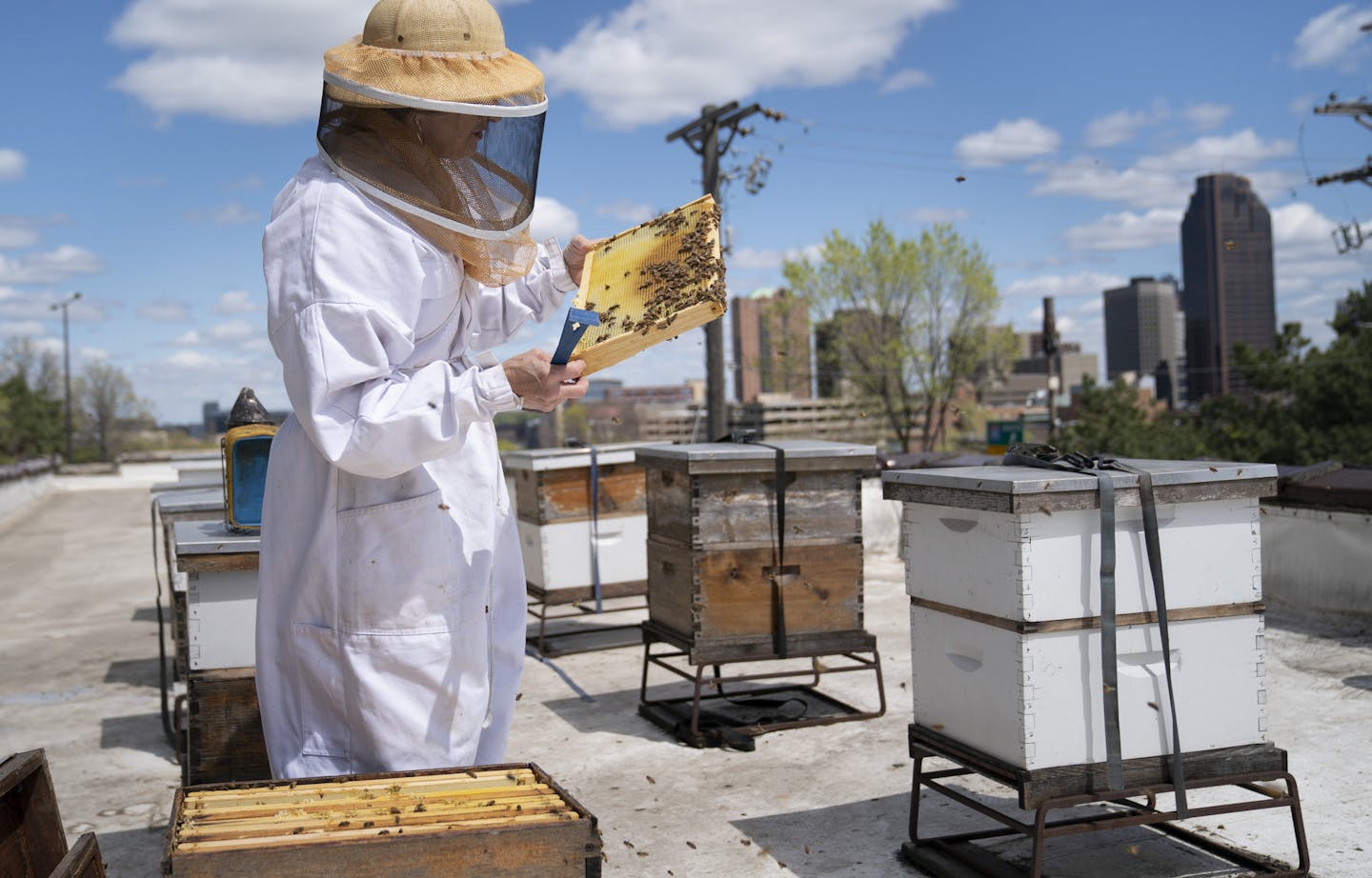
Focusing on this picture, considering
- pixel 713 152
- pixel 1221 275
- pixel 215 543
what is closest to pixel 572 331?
pixel 215 543

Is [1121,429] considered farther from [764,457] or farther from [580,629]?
[764,457]

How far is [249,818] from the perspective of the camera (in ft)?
5.88

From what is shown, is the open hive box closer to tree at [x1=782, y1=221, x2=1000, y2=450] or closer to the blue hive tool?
the blue hive tool

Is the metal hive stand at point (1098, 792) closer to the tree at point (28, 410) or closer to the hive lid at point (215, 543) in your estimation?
the hive lid at point (215, 543)

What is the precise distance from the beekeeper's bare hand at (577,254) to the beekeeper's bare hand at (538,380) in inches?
28.9

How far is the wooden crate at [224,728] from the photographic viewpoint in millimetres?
A: 3434

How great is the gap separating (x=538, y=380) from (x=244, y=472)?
213 centimetres

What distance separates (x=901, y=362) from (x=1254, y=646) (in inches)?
1353

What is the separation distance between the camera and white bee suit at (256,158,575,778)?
188 centimetres

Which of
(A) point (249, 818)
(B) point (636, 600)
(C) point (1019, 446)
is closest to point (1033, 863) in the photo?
(C) point (1019, 446)

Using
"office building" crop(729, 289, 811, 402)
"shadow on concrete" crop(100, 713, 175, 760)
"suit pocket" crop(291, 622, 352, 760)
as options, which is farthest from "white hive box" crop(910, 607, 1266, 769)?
"office building" crop(729, 289, 811, 402)

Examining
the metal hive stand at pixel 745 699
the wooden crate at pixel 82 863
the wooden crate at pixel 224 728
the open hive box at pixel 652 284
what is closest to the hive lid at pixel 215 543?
the wooden crate at pixel 224 728

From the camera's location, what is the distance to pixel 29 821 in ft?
7.43

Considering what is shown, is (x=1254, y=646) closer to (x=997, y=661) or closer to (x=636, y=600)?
(x=997, y=661)
